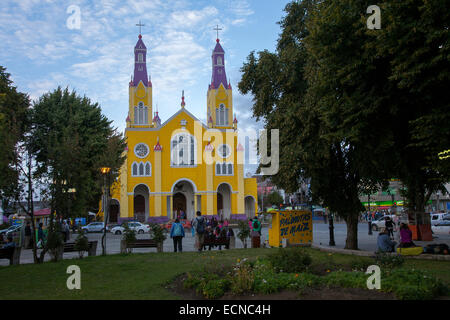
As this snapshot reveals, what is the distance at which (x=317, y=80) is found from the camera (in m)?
13.0

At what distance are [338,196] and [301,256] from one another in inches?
303

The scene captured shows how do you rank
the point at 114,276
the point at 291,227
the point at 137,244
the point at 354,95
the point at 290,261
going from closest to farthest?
1. the point at 290,261
2. the point at 114,276
3. the point at 354,95
4. the point at 137,244
5. the point at 291,227

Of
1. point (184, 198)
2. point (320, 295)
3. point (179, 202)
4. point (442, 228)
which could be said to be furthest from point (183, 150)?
point (320, 295)

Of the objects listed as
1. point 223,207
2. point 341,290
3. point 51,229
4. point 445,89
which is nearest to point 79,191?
point 51,229

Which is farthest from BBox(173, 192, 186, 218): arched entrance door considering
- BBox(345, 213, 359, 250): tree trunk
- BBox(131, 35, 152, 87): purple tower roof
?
BBox(345, 213, 359, 250): tree trunk

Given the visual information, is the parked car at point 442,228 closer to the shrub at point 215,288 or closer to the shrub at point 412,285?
the shrub at point 412,285

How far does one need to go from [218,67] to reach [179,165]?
14.6 metres

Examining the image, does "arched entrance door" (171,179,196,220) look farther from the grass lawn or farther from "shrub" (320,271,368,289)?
"shrub" (320,271,368,289)

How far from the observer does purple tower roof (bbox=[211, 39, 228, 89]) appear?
53188mm

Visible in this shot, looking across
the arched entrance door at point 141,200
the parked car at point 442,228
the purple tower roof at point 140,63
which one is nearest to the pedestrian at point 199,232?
the parked car at point 442,228

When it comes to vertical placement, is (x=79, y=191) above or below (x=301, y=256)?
above

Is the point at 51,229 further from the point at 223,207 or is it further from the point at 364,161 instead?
the point at 223,207

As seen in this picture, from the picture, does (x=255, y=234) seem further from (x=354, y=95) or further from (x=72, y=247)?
(x=354, y=95)

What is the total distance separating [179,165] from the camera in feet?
159
